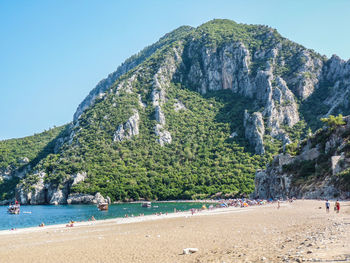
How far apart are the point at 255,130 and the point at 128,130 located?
189 ft

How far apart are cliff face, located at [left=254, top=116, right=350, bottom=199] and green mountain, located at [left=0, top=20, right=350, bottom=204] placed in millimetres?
26035

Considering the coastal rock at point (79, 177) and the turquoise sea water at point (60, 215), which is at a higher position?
the coastal rock at point (79, 177)

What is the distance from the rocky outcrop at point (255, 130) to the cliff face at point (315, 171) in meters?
41.8

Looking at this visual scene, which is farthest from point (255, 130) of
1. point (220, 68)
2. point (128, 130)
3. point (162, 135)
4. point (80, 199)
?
point (80, 199)

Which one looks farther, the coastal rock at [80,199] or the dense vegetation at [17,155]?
the dense vegetation at [17,155]

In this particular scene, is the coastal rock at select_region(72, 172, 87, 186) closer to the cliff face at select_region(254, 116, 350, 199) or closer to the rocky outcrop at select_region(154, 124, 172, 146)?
the rocky outcrop at select_region(154, 124, 172, 146)

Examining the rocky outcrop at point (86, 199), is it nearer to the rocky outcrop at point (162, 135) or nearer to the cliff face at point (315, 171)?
the rocky outcrop at point (162, 135)

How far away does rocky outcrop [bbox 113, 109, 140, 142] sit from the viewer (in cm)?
14388

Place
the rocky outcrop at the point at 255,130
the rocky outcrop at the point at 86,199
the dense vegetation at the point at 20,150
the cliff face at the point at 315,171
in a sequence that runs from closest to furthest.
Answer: the cliff face at the point at 315,171 < the rocky outcrop at the point at 86,199 < the rocky outcrop at the point at 255,130 < the dense vegetation at the point at 20,150

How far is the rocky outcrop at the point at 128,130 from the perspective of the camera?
143875 millimetres

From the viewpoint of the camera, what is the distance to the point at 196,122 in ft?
517

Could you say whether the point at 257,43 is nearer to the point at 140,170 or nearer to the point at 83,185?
the point at 140,170

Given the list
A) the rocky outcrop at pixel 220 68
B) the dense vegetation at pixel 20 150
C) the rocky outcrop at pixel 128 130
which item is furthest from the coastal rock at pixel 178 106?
the dense vegetation at pixel 20 150

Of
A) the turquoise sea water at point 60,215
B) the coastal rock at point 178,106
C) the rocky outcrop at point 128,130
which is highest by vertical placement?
the coastal rock at point 178,106
